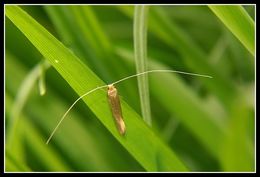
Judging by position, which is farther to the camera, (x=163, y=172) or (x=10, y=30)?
(x=10, y=30)

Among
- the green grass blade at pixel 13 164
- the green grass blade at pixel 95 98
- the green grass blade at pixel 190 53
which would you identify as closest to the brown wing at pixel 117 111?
the green grass blade at pixel 95 98

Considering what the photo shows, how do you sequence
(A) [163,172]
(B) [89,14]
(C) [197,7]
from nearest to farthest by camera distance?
(A) [163,172], (B) [89,14], (C) [197,7]

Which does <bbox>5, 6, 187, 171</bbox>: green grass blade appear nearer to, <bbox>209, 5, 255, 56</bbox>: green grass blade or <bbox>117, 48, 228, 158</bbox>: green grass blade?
<bbox>209, 5, 255, 56</bbox>: green grass blade

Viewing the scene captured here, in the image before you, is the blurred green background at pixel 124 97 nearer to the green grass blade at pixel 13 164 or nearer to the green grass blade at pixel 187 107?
the green grass blade at pixel 187 107

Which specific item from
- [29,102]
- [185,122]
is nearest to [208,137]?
[185,122]

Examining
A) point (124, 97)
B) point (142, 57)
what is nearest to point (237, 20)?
point (142, 57)

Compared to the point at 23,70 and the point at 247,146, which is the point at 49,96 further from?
the point at 247,146
